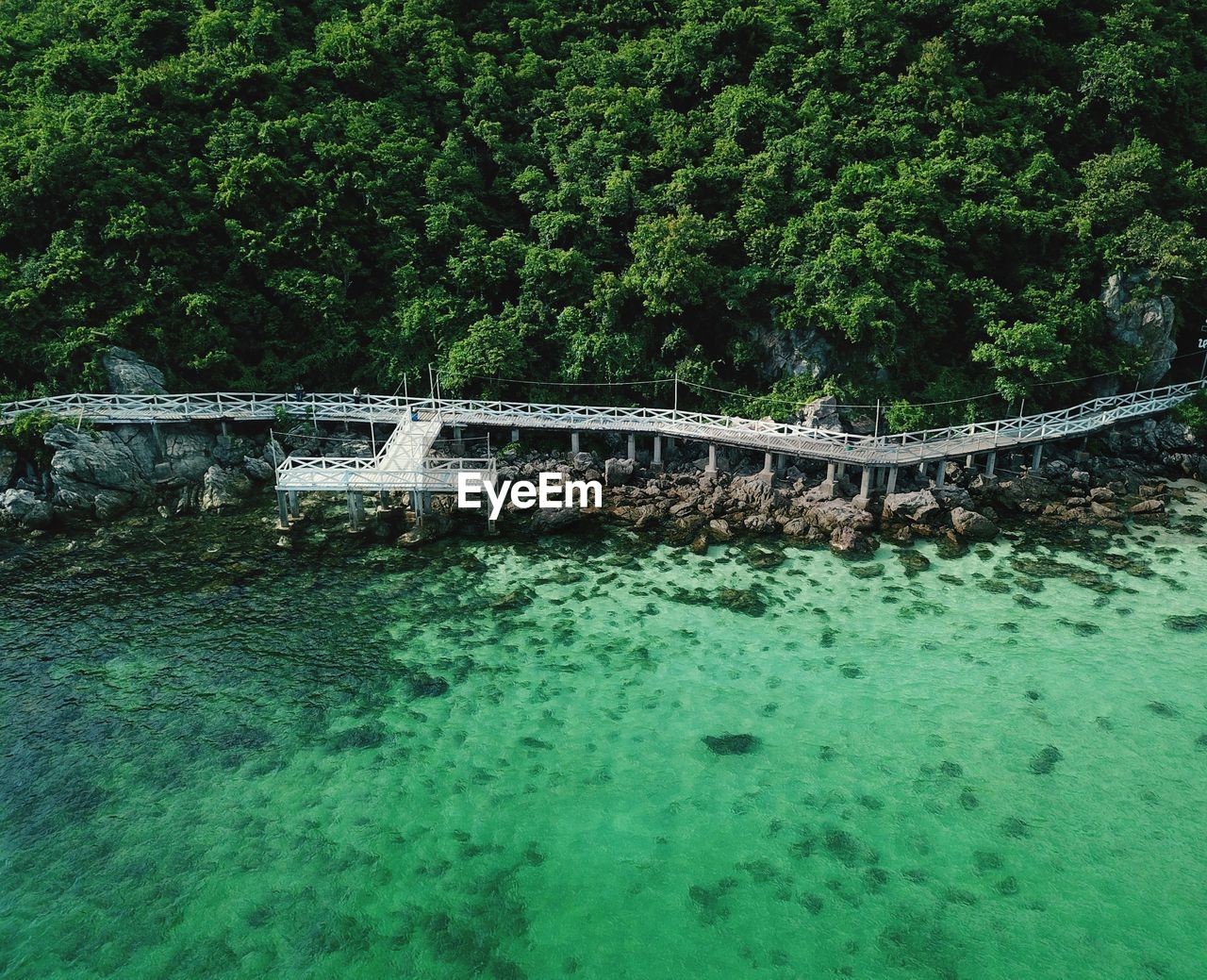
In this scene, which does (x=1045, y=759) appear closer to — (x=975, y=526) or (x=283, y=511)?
(x=975, y=526)

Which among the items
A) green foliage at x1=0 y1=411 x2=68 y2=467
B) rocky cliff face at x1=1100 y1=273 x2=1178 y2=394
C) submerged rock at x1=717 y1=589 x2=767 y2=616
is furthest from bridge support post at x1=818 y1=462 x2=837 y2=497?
green foliage at x1=0 y1=411 x2=68 y2=467

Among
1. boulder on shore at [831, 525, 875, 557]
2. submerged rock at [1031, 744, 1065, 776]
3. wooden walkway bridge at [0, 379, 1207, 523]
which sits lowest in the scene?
submerged rock at [1031, 744, 1065, 776]

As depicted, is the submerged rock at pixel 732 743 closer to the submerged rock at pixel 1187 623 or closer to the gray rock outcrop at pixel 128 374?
the submerged rock at pixel 1187 623

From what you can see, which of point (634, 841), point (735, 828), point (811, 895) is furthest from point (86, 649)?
point (811, 895)

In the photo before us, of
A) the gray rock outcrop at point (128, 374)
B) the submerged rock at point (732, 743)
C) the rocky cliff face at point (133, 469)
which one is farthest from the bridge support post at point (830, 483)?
the gray rock outcrop at point (128, 374)

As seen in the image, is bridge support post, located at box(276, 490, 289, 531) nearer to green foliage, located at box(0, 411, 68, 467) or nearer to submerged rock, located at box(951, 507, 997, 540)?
green foliage, located at box(0, 411, 68, 467)

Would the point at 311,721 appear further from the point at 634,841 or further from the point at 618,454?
the point at 618,454
